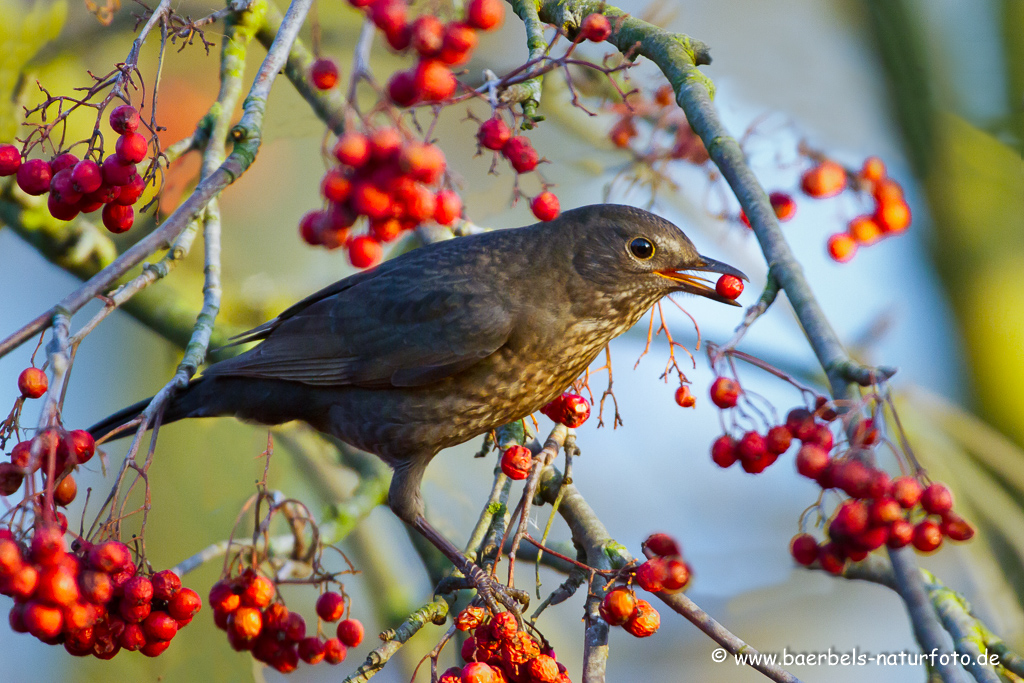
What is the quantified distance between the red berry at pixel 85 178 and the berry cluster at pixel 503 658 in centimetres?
153

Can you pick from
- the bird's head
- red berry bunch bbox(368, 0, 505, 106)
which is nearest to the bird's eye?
the bird's head

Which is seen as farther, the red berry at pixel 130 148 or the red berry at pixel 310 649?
the red berry at pixel 310 649

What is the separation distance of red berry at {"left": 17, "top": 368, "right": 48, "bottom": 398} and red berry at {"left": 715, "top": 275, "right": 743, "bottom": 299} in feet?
6.47

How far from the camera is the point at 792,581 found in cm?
606

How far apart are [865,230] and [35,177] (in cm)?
248

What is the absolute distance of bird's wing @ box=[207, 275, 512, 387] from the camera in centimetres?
308

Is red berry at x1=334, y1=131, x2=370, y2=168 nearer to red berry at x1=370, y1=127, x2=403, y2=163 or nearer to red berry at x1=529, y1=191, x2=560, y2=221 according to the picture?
red berry at x1=370, y1=127, x2=403, y2=163

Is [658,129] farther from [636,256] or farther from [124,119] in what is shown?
[124,119]

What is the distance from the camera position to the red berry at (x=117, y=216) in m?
2.42

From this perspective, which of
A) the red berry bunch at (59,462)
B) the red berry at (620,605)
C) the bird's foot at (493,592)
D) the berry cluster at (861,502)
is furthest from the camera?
the bird's foot at (493,592)

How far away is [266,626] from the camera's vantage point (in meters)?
2.52

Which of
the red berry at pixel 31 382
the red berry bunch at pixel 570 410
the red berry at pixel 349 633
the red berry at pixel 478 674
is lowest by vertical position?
the red berry at pixel 478 674

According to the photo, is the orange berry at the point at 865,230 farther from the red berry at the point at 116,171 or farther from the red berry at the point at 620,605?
the red berry at the point at 116,171

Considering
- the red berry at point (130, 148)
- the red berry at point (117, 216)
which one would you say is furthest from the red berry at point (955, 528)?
the red berry at point (117, 216)
